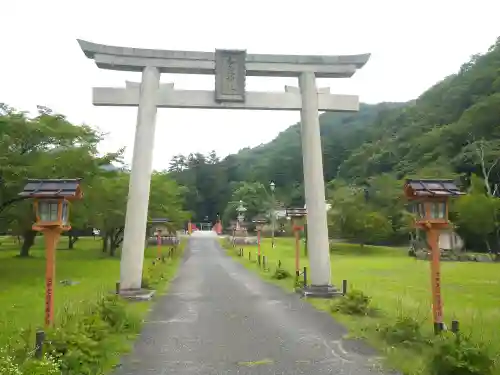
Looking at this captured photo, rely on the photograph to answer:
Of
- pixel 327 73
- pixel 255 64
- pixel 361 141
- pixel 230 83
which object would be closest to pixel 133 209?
pixel 230 83

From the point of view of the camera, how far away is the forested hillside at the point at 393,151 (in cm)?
4344

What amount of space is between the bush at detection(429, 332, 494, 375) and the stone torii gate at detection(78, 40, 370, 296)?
7.82 meters

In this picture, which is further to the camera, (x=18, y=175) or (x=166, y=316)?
(x=18, y=175)

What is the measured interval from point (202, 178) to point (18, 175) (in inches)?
2843

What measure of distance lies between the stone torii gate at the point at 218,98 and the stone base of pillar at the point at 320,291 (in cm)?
3

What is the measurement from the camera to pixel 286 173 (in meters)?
80.1

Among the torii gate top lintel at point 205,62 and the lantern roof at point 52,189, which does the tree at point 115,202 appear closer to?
the torii gate top lintel at point 205,62

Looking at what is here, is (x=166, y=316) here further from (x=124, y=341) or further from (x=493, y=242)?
(x=493, y=242)

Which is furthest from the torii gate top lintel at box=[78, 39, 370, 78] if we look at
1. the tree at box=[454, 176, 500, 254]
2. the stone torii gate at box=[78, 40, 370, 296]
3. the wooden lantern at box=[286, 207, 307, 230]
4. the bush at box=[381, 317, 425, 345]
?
the tree at box=[454, 176, 500, 254]

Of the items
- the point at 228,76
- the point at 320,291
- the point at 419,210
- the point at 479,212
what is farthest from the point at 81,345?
the point at 479,212

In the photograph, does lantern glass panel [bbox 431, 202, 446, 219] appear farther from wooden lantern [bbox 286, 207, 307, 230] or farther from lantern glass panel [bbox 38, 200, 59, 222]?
wooden lantern [bbox 286, 207, 307, 230]

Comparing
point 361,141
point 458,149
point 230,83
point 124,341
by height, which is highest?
point 361,141

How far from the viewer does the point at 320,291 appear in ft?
46.6

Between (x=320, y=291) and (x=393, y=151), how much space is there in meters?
45.6
